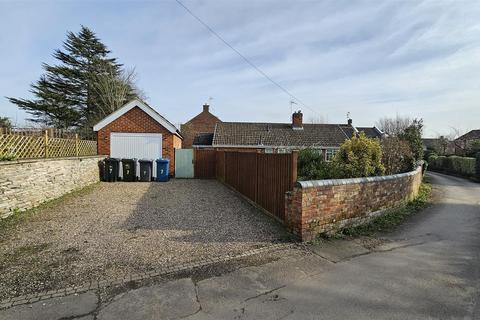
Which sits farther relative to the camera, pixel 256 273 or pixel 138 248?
pixel 138 248

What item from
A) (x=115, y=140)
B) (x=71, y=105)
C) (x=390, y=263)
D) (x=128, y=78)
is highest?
(x=128, y=78)

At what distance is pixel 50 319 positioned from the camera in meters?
2.91

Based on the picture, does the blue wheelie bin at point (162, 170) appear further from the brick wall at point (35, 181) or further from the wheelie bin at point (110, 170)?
the brick wall at point (35, 181)

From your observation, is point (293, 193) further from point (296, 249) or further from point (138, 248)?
point (138, 248)

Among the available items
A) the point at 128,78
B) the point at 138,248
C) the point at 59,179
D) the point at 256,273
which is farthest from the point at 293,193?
the point at 128,78

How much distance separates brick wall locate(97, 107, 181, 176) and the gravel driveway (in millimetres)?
7299

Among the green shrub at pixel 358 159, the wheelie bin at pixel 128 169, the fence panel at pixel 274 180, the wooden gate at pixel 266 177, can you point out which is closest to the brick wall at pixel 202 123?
the wheelie bin at pixel 128 169

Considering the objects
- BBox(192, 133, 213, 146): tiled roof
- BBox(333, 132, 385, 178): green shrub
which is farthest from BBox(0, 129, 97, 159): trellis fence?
BBox(192, 133, 213, 146): tiled roof

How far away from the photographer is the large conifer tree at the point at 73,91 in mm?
28747

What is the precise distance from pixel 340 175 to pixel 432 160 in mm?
28506

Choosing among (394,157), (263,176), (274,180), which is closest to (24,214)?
(263,176)

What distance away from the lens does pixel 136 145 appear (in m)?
15.9

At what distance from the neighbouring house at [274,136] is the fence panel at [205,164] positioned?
24.1 feet

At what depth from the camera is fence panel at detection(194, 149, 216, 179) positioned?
1656 centimetres
